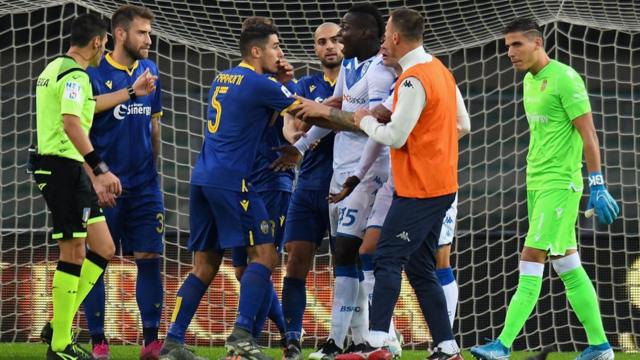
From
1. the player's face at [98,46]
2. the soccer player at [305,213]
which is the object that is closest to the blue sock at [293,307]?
the soccer player at [305,213]

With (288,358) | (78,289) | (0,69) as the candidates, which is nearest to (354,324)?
(288,358)

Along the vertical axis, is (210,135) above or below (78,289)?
above

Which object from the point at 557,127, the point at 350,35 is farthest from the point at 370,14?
the point at 557,127

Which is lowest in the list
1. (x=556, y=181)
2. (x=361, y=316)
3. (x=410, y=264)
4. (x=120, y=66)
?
(x=361, y=316)

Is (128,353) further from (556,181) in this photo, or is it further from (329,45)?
(556,181)

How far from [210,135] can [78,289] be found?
1.16 meters

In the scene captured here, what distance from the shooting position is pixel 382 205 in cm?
730

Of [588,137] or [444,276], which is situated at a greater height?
[588,137]

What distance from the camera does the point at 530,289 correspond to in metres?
7.25

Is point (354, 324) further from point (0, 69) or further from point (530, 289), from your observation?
point (0, 69)

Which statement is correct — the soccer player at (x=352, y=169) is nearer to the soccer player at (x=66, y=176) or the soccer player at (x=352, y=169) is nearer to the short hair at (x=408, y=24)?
the short hair at (x=408, y=24)

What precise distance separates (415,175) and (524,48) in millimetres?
1372

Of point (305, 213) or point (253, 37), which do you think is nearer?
point (253, 37)

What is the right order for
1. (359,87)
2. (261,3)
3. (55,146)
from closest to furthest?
(55,146) < (359,87) < (261,3)
